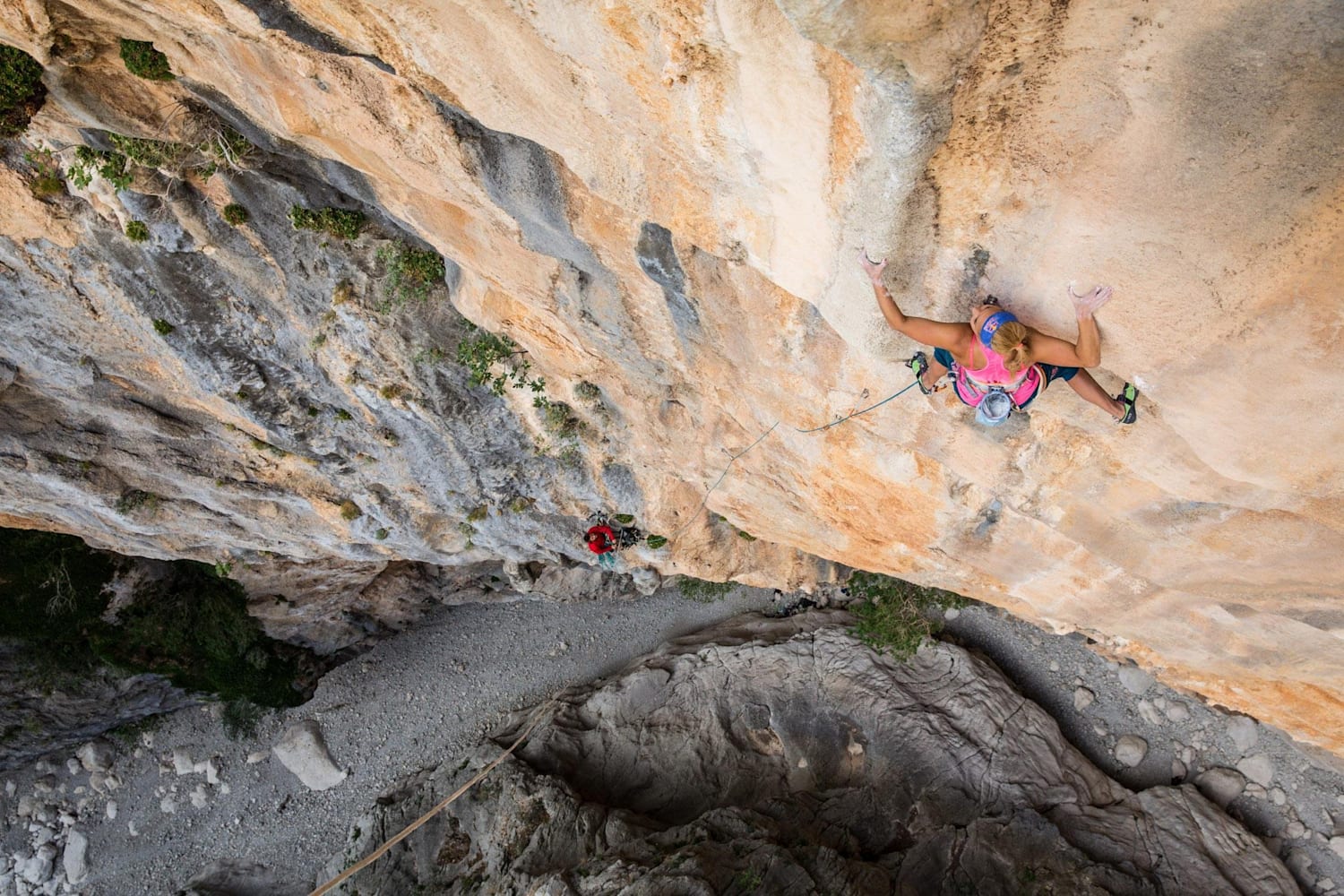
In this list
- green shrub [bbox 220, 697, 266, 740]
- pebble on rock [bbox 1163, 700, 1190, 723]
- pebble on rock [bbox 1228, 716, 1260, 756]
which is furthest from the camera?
green shrub [bbox 220, 697, 266, 740]

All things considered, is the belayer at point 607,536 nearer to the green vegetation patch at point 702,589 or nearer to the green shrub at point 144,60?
the green vegetation patch at point 702,589

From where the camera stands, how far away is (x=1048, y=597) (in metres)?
6.75

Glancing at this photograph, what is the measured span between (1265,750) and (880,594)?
4.91m

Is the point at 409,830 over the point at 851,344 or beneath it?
beneath

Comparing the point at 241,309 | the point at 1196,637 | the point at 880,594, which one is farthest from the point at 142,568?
the point at 1196,637

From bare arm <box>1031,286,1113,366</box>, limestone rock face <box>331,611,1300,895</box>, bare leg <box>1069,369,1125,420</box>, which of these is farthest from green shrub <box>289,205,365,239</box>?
limestone rock face <box>331,611,1300,895</box>

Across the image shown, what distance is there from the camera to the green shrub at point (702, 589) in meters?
13.7

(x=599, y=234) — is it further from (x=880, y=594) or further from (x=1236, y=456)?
(x=880, y=594)

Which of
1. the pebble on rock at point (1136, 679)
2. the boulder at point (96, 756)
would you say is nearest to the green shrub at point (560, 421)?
the pebble on rock at point (1136, 679)

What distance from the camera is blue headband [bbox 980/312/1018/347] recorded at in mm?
3854

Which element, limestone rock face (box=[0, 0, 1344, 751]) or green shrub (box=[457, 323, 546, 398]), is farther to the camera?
green shrub (box=[457, 323, 546, 398])

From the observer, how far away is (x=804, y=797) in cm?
1059

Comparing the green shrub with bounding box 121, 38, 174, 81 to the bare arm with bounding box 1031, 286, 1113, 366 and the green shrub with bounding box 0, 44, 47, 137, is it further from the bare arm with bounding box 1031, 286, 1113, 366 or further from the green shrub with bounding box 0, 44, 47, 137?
the bare arm with bounding box 1031, 286, 1113, 366

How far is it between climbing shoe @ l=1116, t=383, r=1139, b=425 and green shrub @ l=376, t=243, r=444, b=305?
5.93 m
